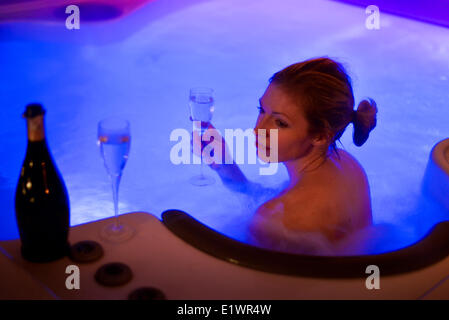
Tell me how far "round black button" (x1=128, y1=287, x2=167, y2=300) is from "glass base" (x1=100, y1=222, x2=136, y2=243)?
190mm

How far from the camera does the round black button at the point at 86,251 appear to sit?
3.32 feet

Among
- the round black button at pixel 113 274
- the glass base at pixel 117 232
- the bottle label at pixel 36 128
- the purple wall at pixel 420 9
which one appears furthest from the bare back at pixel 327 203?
the purple wall at pixel 420 9

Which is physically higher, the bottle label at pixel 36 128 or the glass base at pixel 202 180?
the bottle label at pixel 36 128

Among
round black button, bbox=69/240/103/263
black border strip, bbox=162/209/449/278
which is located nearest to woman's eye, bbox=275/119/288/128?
black border strip, bbox=162/209/449/278

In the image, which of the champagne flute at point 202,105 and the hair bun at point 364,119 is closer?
the hair bun at point 364,119

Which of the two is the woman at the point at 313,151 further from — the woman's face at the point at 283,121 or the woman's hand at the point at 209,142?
the woman's hand at the point at 209,142

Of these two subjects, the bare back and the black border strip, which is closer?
the black border strip

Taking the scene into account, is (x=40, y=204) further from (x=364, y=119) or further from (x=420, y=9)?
(x=420, y=9)

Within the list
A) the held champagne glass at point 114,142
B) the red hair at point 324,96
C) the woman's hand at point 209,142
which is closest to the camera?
the held champagne glass at point 114,142

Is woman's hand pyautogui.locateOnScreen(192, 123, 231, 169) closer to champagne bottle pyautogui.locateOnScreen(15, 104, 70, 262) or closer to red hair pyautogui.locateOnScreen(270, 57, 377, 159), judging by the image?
red hair pyautogui.locateOnScreen(270, 57, 377, 159)

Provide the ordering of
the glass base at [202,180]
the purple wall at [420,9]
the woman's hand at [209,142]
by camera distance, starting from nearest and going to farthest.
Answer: the woman's hand at [209,142] < the glass base at [202,180] < the purple wall at [420,9]

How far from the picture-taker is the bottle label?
89 centimetres

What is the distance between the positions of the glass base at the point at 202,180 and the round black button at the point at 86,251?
4.27 feet

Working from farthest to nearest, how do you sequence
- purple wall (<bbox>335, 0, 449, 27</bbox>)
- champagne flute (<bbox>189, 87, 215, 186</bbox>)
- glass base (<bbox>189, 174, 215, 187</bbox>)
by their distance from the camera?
purple wall (<bbox>335, 0, 449, 27</bbox>), glass base (<bbox>189, 174, 215, 187</bbox>), champagne flute (<bbox>189, 87, 215, 186</bbox>)
